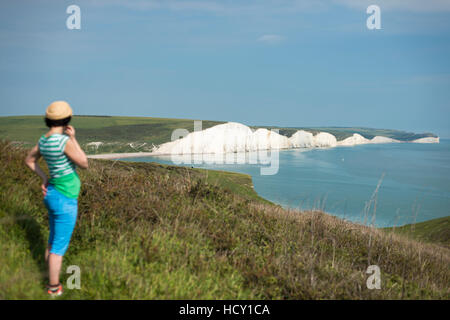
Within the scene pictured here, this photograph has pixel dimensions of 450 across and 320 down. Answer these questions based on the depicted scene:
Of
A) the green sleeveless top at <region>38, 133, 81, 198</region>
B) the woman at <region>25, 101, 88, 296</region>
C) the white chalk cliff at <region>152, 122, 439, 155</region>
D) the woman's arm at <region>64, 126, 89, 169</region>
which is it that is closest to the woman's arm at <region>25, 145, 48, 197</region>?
the woman at <region>25, 101, 88, 296</region>

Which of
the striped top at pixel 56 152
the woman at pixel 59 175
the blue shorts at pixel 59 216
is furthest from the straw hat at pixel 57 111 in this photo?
the blue shorts at pixel 59 216

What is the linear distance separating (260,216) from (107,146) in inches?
3800

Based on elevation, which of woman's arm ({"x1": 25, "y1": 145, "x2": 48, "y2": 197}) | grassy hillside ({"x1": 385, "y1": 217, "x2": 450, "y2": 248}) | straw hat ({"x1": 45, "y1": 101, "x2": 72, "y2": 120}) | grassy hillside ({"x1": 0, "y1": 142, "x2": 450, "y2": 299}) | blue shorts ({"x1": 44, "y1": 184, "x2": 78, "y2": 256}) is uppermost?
straw hat ({"x1": 45, "y1": 101, "x2": 72, "y2": 120})

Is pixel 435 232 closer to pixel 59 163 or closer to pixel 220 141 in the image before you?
pixel 59 163

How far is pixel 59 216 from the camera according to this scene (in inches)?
143

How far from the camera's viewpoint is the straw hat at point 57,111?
→ 3.57 meters

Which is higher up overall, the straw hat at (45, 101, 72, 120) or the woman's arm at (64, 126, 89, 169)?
the straw hat at (45, 101, 72, 120)

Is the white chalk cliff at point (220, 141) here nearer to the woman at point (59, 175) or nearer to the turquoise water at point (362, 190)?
the turquoise water at point (362, 190)

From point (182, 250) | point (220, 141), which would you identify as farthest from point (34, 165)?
point (220, 141)

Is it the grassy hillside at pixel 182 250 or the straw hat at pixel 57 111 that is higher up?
the straw hat at pixel 57 111

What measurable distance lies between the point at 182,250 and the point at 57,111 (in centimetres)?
230

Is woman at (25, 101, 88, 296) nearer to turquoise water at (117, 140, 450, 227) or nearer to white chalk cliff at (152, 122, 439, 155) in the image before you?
turquoise water at (117, 140, 450, 227)

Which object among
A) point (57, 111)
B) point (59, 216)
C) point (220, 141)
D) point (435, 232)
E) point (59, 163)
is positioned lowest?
point (435, 232)

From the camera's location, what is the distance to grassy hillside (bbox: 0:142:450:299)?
12.7ft
